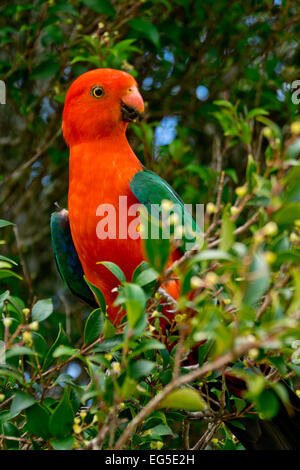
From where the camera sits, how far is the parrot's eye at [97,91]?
2334 millimetres

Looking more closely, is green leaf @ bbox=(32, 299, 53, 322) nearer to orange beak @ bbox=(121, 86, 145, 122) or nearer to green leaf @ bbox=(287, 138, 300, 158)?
green leaf @ bbox=(287, 138, 300, 158)

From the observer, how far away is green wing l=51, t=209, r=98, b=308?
8.38 ft

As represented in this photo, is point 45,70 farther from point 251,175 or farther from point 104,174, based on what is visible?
point 251,175

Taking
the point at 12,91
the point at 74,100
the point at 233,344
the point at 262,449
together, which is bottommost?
the point at 262,449

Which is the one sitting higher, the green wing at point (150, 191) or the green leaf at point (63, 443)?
the green wing at point (150, 191)

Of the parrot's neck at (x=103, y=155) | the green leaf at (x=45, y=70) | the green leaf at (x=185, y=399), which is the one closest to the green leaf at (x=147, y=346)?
the green leaf at (x=185, y=399)

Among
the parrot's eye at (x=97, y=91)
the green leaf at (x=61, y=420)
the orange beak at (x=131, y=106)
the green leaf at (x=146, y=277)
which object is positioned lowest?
the green leaf at (x=61, y=420)

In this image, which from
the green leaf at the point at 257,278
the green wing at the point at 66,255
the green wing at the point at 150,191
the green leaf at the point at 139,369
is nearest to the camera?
the green leaf at the point at 257,278

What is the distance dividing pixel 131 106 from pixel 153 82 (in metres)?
1.65

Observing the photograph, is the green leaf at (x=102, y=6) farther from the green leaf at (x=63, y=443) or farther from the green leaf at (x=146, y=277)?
the green leaf at (x=63, y=443)

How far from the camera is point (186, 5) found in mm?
3244

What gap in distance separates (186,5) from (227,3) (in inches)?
18.6
